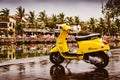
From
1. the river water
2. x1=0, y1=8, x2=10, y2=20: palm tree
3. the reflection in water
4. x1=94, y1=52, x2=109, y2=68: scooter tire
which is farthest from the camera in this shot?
x1=0, y1=8, x2=10, y2=20: palm tree

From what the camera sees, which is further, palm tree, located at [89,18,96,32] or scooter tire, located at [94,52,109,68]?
palm tree, located at [89,18,96,32]

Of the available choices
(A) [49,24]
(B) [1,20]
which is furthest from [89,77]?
(A) [49,24]

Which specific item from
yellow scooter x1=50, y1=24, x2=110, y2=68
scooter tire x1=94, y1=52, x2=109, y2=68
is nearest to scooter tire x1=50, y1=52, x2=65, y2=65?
yellow scooter x1=50, y1=24, x2=110, y2=68

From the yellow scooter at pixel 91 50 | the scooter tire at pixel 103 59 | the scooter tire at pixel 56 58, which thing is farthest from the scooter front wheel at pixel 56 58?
the scooter tire at pixel 103 59

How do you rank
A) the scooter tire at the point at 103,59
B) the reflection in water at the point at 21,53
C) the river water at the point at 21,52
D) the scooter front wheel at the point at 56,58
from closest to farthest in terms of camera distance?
the scooter tire at the point at 103,59
the scooter front wheel at the point at 56,58
the river water at the point at 21,52
the reflection in water at the point at 21,53

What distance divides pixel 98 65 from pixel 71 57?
4.14 ft

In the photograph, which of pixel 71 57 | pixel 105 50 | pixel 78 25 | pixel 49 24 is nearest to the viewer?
pixel 105 50

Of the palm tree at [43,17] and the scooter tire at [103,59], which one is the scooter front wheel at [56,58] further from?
the palm tree at [43,17]

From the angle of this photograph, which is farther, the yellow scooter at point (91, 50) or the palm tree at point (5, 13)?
the palm tree at point (5, 13)

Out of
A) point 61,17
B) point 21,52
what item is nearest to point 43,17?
point 61,17

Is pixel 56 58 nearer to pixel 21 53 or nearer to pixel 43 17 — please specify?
pixel 21 53

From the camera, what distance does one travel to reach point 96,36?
40.1ft

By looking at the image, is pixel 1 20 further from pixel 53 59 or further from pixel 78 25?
pixel 53 59

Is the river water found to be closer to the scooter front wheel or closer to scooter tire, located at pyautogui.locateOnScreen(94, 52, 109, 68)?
the scooter front wheel
